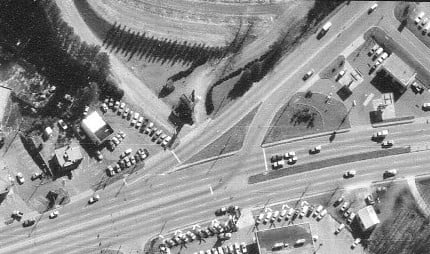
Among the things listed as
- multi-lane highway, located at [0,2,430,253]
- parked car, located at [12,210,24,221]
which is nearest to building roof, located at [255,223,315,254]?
multi-lane highway, located at [0,2,430,253]

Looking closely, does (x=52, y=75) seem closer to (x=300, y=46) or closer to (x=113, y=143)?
(x=113, y=143)

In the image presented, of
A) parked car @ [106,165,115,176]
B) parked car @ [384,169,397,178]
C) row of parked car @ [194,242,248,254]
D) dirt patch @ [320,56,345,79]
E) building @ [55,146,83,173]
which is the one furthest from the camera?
parked car @ [106,165,115,176]

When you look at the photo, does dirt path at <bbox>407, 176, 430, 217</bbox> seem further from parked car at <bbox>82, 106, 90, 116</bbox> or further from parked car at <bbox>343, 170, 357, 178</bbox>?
parked car at <bbox>82, 106, 90, 116</bbox>

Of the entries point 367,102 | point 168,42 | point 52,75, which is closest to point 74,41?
point 52,75

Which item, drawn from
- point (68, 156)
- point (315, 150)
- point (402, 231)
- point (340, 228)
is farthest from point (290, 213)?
point (68, 156)

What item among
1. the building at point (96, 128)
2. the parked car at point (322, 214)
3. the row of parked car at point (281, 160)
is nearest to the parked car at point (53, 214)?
the building at point (96, 128)

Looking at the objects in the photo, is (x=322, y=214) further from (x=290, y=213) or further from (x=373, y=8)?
(x=373, y=8)
